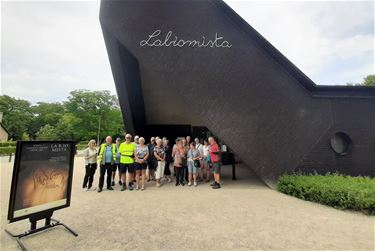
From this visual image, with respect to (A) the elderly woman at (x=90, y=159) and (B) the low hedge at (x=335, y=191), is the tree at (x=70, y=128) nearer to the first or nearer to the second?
(A) the elderly woman at (x=90, y=159)

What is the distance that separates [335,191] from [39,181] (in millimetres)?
7042

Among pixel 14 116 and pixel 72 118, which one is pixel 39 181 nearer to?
pixel 72 118

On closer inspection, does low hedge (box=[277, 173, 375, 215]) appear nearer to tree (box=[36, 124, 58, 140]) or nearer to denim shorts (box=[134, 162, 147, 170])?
denim shorts (box=[134, 162, 147, 170])

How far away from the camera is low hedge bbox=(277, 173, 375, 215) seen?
5.21 m

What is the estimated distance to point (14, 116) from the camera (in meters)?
52.5

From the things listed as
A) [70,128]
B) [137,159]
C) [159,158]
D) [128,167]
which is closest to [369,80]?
[159,158]

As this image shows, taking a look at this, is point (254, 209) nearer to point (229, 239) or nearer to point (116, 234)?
point (229, 239)

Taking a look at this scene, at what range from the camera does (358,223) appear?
4.59 meters

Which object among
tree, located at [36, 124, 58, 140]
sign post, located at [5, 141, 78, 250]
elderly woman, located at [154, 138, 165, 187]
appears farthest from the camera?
tree, located at [36, 124, 58, 140]

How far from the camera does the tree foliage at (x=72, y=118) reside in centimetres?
4400

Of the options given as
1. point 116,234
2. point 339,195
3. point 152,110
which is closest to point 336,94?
point 339,195

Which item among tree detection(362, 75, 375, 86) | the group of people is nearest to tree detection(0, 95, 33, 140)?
the group of people

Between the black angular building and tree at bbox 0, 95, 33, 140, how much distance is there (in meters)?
58.6

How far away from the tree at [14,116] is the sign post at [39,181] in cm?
6080
